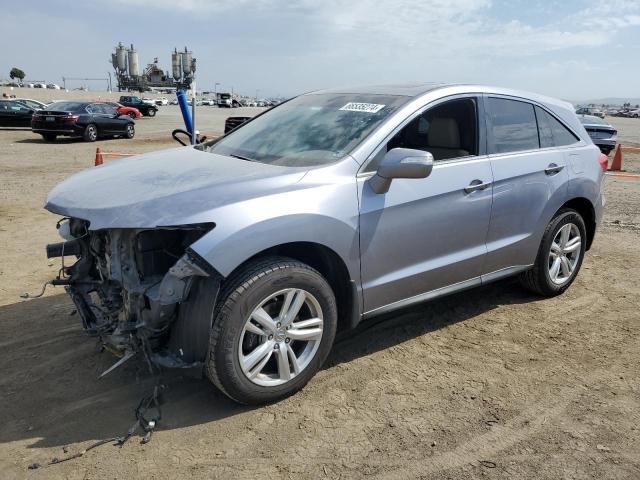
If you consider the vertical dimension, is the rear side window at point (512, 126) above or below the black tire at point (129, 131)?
above

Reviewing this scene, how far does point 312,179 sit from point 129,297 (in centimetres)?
120

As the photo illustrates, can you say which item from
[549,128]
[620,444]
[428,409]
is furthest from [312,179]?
[549,128]

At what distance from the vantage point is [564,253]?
5.01 m

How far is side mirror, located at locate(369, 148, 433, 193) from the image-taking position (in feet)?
10.8

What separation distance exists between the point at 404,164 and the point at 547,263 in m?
2.19

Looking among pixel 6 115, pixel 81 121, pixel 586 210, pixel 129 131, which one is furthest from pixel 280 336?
pixel 6 115

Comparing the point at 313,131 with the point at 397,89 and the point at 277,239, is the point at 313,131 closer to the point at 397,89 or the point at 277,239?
the point at 397,89

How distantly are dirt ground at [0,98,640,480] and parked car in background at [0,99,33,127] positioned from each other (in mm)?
21693

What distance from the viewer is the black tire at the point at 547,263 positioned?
4738 millimetres

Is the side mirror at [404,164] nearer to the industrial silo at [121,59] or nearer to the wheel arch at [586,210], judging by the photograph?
the wheel arch at [586,210]

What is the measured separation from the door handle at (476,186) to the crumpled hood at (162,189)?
4.09ft

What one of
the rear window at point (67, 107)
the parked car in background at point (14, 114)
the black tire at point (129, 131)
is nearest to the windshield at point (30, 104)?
the parked car in background at point (14, 114)

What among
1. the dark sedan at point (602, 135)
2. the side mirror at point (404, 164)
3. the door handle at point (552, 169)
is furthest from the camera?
the dark sedan at point (602, 135)

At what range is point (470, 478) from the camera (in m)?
2.71
